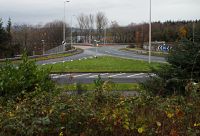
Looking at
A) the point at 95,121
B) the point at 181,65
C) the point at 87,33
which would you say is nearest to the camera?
the point at 95,121

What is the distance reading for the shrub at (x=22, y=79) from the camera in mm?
8297

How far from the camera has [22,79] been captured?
8.56m

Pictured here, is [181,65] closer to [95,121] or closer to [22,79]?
[22,79]

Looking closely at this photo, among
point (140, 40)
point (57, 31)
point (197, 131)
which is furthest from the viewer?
point (140, 40)

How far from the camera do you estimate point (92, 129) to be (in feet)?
14.8

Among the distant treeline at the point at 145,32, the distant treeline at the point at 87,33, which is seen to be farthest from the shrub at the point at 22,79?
the distant treeline at the point at 145,32

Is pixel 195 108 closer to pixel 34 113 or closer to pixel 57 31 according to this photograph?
pixel 34 113

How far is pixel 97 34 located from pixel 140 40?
1527 inches

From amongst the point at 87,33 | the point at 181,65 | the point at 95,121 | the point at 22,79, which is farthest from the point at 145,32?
the point at 95,121

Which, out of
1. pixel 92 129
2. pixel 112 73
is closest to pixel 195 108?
pixel 92 129

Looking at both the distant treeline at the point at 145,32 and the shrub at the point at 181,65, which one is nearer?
the shrub at the point at 181,65

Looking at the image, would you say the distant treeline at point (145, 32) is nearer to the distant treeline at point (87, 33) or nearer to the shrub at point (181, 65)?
the distant treeline at point (87, 33)

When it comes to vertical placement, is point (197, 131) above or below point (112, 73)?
above

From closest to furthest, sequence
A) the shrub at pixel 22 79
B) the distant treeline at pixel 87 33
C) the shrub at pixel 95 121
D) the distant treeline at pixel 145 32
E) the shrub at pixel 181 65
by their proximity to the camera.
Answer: the shrub at pixel 95 121
the shrub at pixel 22 79
the shrub at pixel 181 65
the distant treeline at pixel 87 33
the distant treeline at pixel 145 32
